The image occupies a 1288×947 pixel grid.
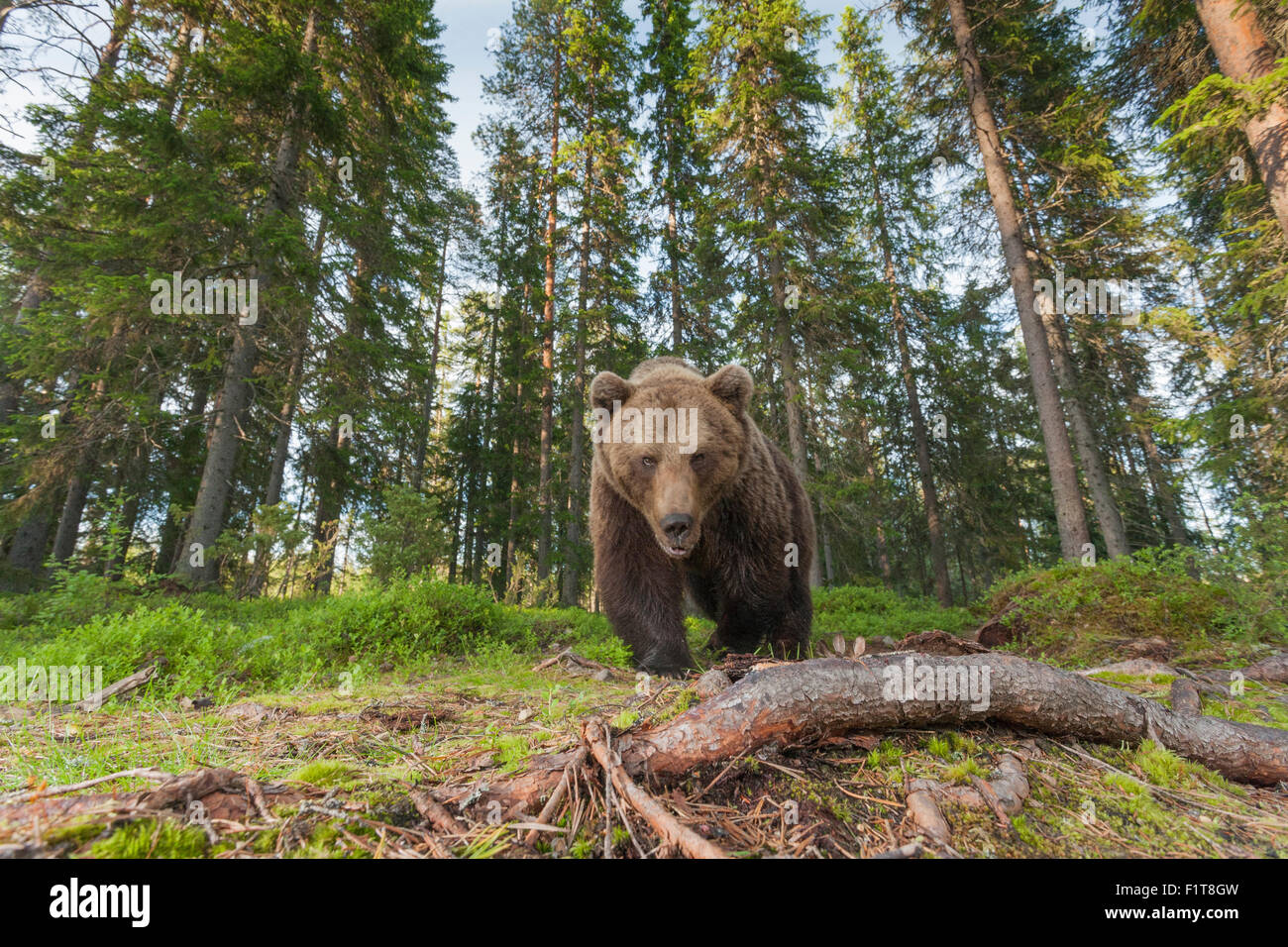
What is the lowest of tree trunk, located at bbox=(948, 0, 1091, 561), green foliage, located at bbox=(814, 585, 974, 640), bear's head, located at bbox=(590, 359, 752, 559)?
green foliage, located at bbox=(814, 585, 974, 640)

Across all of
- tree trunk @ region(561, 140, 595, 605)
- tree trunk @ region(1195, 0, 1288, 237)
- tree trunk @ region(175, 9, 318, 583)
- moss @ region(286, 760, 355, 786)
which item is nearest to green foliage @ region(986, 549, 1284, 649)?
tree trunk @ region(1195, 0, 1288, 237)

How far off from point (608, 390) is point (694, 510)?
1.42 m

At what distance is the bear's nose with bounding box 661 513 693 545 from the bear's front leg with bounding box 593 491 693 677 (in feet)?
2.63

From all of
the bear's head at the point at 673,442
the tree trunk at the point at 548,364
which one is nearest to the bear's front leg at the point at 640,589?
the bear's head at the point at 673,442

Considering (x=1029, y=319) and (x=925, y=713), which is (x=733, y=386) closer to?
(x=925, y=713)

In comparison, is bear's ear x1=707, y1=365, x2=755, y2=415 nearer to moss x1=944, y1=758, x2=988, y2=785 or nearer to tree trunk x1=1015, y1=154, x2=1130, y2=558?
moss x1=944, y1=758, x2=988, y2=785

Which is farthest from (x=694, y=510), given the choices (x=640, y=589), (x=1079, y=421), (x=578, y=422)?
(x=1079, y=421)

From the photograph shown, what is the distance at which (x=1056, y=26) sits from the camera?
43.0 ft

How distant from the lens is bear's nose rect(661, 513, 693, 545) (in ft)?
12.2

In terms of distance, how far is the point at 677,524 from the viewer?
3723mm

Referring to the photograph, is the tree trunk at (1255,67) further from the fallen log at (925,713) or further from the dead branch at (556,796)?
the dead branch at (556,796)

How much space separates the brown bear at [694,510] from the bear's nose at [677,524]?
0.43ft
